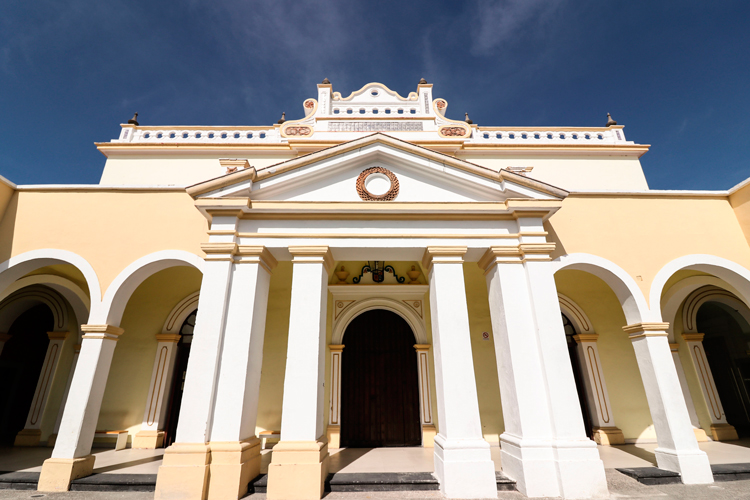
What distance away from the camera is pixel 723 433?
327 inches

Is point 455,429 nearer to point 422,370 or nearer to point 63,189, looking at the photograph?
point 422,370

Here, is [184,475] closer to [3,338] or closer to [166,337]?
[166,337]

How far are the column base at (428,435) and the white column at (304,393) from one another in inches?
117

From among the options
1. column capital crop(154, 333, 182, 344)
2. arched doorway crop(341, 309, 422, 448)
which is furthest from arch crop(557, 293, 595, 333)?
column capital crop(154, 333, 182, 344)

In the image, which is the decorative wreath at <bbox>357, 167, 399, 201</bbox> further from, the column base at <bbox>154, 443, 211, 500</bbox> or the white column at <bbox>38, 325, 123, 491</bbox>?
the white column at <bbox>38, 325, 123, 491</bbox>

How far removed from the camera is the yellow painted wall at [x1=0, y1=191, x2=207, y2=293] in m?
6.77

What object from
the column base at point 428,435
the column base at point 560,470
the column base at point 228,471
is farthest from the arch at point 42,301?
the column base at point 560,470

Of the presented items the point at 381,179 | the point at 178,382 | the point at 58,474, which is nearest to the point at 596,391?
the point at 381,179

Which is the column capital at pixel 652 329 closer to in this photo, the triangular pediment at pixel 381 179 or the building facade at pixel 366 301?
the building facade at pixel 366 301

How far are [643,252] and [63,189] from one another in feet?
36.1

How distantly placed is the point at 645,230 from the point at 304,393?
6.82 metres

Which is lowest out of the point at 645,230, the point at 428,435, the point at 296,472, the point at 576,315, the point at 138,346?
the point at 296,472

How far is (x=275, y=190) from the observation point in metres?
6.63

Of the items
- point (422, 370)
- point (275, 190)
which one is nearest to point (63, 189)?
point (275, 190)
